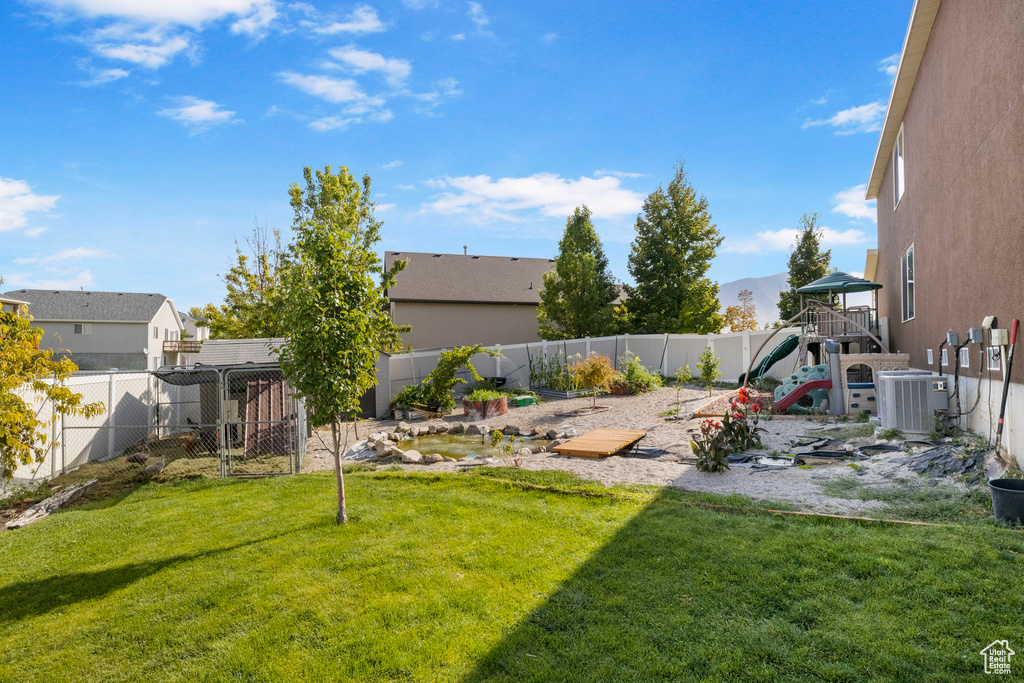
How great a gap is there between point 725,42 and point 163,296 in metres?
45.4

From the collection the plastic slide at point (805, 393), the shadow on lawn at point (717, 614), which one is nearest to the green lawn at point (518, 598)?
the shadow on lawn at point (717, 614)

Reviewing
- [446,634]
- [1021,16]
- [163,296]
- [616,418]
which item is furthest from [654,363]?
[163,296]

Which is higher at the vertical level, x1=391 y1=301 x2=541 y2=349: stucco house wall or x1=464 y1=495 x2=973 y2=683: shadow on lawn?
x1=391 y1=301 x2=541 y2=349: stucco house wall

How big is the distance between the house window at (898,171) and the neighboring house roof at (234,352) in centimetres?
1642

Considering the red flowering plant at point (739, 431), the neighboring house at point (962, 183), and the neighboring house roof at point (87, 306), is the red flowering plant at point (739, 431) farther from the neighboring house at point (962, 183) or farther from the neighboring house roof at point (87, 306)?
the neighboring house roof at point (87, 306)

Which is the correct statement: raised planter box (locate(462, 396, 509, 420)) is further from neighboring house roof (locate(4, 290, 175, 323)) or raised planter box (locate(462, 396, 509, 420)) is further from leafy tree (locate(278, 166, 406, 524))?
neighboring house roof (locate(4, 290, 175, 323))

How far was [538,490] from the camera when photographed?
23.6 feet

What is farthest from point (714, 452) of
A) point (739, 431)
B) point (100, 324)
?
point (100, 324)

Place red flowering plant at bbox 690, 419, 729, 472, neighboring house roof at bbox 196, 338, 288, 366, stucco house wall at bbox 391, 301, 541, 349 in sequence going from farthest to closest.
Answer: stucco house wall at bbox 391, 301, 541, 349
neighboring house roof at bbox 196, 338, 288, 366
red flowering plant at bbox 690, 419, 729, 472

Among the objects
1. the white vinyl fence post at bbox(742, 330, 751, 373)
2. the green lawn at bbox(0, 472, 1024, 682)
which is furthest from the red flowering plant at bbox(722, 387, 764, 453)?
the white vinyl fence post at bbox(742, 330, 751, 373)

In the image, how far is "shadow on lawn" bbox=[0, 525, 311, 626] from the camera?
4551mm

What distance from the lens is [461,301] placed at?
29.5 metres

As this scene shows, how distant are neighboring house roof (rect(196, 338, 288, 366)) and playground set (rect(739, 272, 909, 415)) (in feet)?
42.5

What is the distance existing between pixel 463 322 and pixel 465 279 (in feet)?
8.83
